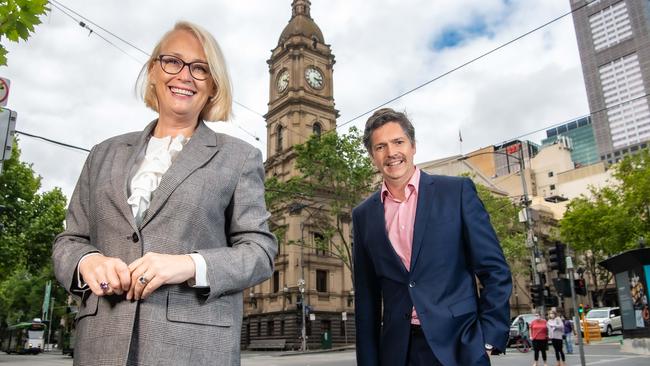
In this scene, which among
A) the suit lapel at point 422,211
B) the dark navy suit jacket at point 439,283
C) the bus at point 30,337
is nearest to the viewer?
the dark navy suit jacket at point 439,283

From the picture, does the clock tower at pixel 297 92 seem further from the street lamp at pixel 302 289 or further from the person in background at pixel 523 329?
the person in background at pixel 523 329

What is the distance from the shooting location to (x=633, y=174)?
3366 cm

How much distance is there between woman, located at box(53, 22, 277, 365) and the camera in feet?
5.27

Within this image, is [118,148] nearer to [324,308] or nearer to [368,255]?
[368,255]

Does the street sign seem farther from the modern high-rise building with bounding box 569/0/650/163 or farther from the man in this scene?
the modern high-rise building with bounding box 569/0/650/163

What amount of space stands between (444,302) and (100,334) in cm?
177

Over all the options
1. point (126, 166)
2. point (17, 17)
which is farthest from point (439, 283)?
point (17, 17)

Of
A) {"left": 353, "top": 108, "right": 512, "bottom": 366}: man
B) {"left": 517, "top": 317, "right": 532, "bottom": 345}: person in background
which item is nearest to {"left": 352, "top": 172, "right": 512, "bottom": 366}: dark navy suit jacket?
{"left": 353, "top": 108, "right": 512, "bottom": 366}: man

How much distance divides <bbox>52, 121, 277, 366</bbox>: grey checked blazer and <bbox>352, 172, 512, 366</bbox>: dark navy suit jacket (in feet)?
4.00

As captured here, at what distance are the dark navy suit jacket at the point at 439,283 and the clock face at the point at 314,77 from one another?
4223 cm

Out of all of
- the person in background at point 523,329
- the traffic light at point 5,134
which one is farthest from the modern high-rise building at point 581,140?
the traffic light at point 5,134

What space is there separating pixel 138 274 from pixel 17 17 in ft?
8.57

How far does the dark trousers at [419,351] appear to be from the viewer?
2697 mm

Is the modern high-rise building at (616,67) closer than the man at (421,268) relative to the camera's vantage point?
No
